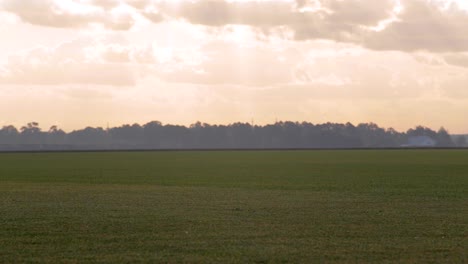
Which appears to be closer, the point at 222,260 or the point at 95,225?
the point at 222,260

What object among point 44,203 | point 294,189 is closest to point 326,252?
point 44,203

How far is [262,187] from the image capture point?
39031 millimetres

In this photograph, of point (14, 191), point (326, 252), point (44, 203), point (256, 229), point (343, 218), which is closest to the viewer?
point (326, 252)

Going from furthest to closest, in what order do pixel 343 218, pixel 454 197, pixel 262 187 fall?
pixel 262 187 < pixel 454 197 < pixel 343 218

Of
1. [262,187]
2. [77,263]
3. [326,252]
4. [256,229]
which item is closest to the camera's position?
[77,263]

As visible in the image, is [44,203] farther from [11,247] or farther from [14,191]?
[11,247]

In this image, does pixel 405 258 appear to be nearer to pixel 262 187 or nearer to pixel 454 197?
pixel 454 197

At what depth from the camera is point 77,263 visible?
1506cm

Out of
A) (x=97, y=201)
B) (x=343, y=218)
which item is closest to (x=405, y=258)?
(x=343, y=218)

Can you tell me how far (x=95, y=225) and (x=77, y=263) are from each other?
19.6 ft

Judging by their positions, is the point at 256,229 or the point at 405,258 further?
the point at 256,229

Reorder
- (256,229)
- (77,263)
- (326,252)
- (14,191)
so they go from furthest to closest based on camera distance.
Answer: (14,191), (256,229), (326,252), (77,263)

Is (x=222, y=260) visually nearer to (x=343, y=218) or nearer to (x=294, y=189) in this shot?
(x=343, y=218)

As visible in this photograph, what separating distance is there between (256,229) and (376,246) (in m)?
3.78
